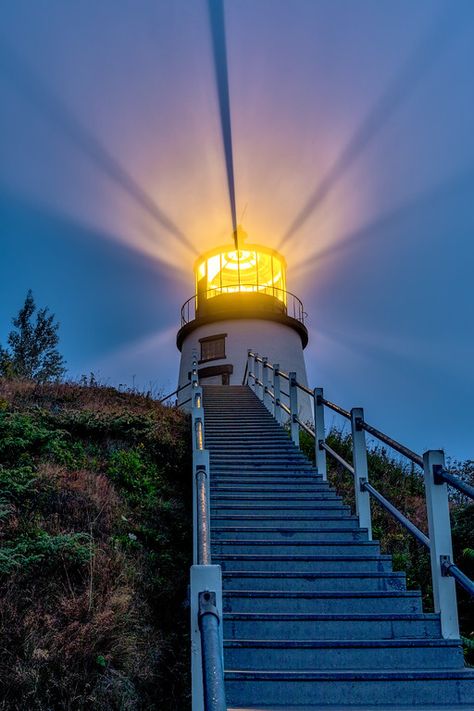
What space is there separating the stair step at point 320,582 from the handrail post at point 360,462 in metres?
0.79

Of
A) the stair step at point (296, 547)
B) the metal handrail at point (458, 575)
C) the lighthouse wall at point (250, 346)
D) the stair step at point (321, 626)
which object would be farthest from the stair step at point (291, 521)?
the lighthouse wall at point (250, 346)

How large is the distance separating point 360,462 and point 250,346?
14.4 metres

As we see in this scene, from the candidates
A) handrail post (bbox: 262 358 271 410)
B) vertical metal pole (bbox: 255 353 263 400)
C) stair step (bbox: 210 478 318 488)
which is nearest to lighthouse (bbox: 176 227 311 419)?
vertical metal pole (bbox: 255 353 263 400)

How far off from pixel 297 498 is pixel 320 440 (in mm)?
1060

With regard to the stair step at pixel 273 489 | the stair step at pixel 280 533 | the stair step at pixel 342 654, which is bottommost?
the stair step at pixel 342 654

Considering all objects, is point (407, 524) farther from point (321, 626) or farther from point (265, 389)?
point (265, 389)

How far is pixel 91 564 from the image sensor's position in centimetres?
511

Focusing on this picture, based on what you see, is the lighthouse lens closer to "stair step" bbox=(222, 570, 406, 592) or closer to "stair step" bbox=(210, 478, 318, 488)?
"stair step" bbox=(210, 478, 318, 488)

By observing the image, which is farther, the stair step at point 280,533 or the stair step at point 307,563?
the stair step at point 280,533

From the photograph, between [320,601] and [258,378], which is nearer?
[320,601]

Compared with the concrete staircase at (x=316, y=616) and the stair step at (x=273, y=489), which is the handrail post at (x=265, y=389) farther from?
the concrete staircase at (x=316, y=616)

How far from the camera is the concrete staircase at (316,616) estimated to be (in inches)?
134

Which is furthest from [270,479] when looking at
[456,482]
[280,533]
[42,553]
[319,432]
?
[456,482]

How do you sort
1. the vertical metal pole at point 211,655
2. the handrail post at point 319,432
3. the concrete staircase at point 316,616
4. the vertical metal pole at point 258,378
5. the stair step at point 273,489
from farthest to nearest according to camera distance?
the vertical metal pole at point 258,378
the handrail post at point 319,432
the stair step at point 273,489
the concrete staircase at point 316,616
the vertical metal pole at point 211,655
